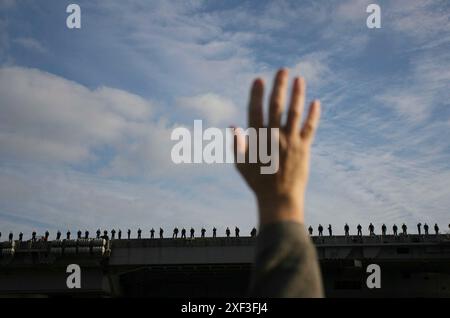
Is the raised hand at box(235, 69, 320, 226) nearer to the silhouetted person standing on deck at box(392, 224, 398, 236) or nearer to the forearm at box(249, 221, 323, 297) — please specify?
the forearm at box(249, 221, 323, 297)

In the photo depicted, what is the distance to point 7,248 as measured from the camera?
178 feet

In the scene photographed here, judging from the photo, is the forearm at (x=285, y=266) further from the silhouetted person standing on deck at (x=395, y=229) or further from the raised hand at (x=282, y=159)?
the silhouetted person standing on deck at (x=395, y=229)

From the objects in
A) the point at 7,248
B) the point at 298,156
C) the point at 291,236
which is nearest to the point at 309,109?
the point at 298,156

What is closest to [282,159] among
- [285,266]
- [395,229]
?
[285,266]

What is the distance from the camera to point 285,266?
3.31 m

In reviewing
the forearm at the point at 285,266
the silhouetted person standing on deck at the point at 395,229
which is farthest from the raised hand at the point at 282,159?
the silhouetted person standing on deck at the point at 395,229

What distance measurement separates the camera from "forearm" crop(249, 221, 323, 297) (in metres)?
3.26

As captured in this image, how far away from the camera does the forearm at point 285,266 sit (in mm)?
3262

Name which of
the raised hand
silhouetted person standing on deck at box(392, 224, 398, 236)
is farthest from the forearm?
silhouetted person standing on deck at box(392, 224, 398, 236)

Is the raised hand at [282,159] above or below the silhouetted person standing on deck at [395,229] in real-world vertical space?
below

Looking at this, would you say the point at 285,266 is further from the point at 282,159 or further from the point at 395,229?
the point at 395,229
